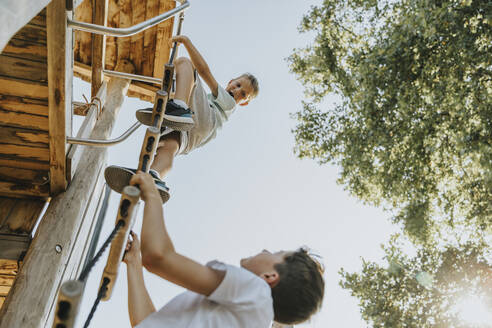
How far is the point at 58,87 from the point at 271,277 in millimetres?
1896

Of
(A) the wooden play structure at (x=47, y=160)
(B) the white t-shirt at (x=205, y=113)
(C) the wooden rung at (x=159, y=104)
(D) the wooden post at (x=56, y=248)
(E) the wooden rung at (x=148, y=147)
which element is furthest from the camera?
(B) the white t-shirt at (x=205, y=113)

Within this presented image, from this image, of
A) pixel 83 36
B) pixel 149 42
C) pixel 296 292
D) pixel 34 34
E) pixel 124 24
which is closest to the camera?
pixel 296 292

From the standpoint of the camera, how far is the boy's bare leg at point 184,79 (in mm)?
2667

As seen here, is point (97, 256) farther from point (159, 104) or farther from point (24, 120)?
point (24, 120)

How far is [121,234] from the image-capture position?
1.27 meters

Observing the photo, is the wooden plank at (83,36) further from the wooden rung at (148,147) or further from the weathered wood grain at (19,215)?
the wooden rung at (148,147)

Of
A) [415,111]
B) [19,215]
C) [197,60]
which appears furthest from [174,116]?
[415,111]

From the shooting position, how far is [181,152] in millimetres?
3062

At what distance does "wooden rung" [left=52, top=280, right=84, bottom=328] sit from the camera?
2.48ft

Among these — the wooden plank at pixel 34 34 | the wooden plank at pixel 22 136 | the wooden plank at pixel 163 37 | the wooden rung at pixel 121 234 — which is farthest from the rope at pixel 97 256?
the wooden plank at pixel 163 37

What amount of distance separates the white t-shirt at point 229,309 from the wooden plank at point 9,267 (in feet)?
7.21

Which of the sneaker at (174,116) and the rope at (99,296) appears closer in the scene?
the rope at (99,296)

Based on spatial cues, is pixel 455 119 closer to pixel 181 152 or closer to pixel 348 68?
pixel 348 68

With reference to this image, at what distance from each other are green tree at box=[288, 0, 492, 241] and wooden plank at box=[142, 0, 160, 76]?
4173mm
